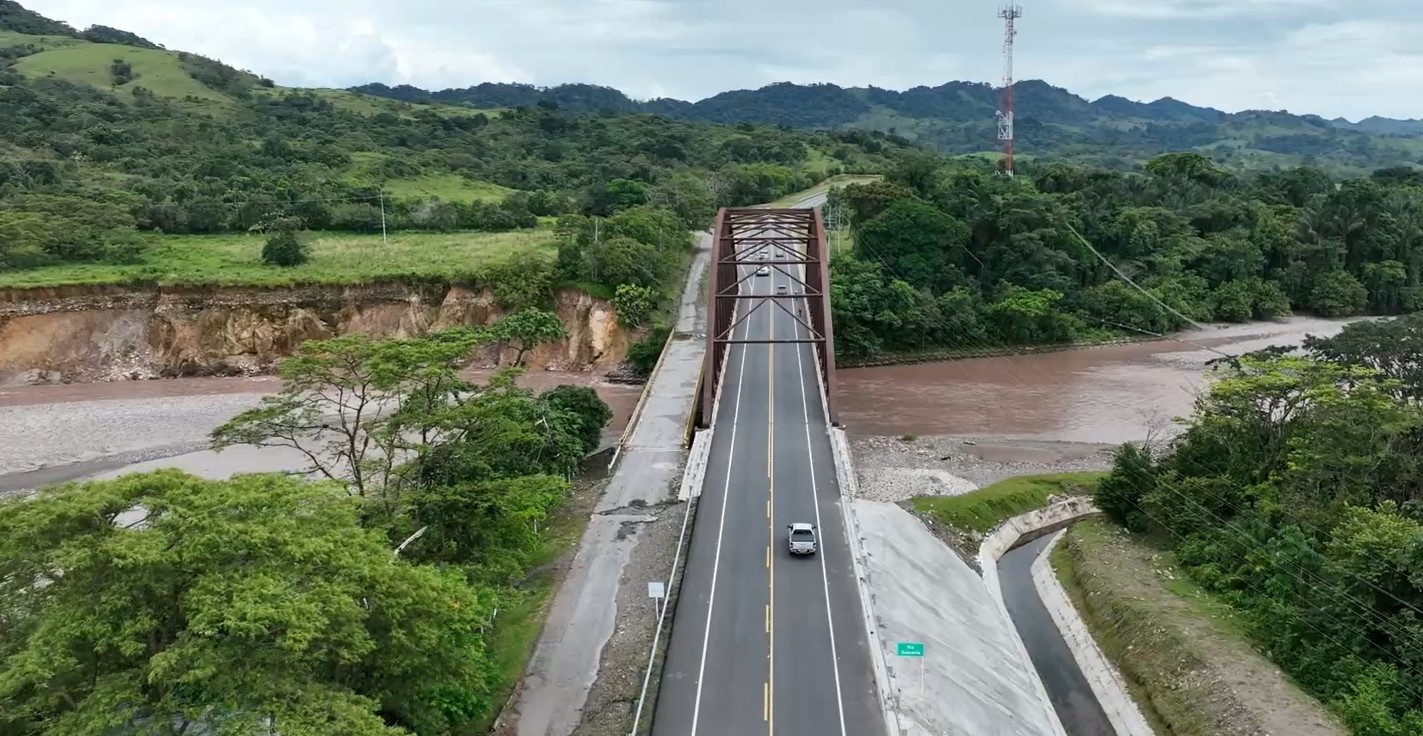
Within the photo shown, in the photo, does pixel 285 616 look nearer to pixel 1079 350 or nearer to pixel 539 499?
pixel 539 499

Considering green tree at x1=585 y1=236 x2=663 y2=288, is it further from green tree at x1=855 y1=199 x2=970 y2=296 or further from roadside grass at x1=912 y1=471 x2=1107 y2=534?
roadside grass at x1=912 y1=471 x2=1107 y2=534

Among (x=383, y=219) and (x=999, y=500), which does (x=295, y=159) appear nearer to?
(x=383, y=219)

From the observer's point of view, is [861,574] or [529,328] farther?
[529,328]

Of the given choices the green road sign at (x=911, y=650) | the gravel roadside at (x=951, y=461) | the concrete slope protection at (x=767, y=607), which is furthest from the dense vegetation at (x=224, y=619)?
the gravel roadside at (x=951, y=461)

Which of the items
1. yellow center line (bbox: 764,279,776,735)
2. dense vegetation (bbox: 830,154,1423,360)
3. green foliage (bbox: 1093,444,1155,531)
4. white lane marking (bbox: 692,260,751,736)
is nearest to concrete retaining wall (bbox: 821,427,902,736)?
yellow center line (bbox: 764,279,776,735)

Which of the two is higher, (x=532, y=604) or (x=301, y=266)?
(x=301, y=266)

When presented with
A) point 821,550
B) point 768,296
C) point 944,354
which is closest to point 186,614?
point 821,550

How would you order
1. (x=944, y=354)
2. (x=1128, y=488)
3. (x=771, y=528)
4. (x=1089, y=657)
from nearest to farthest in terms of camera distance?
(x=1089, y=657) < (x=771, y=528) < (x=1128, y=488) < (x=944, y=354)
